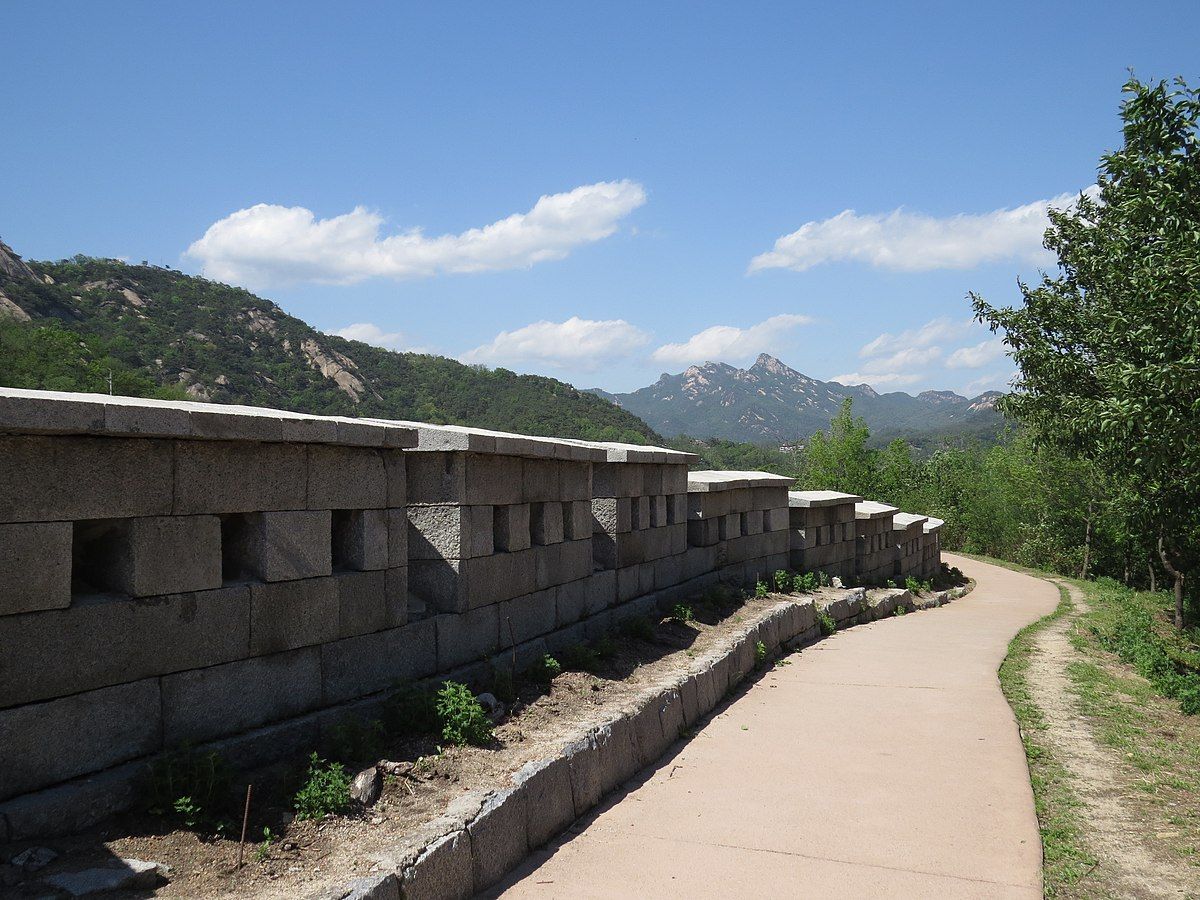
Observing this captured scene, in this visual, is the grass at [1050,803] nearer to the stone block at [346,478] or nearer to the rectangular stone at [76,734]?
the stone block at [346,478]

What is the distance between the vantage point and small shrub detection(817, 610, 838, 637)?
1209 centimetres

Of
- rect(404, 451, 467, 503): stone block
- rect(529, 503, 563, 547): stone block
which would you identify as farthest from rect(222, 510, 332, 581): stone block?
rect(529, 503, 563, 547): stone block

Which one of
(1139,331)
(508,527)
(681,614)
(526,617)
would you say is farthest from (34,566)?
(1139,331)

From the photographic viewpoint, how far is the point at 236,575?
4.82 meters

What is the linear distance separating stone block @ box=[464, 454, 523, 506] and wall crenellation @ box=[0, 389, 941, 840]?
0.06 ft

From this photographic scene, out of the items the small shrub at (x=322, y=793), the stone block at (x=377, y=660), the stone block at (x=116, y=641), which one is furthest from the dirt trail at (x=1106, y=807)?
the stone block at (x=116, y=641)

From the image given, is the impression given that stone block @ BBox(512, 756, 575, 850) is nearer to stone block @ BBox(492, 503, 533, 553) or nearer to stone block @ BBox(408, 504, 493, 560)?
stone block @ BBox(408, 504, 493, 560)

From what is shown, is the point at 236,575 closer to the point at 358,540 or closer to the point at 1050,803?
the point at 358,540

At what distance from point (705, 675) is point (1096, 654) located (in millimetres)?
7565

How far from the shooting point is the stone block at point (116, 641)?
144 inches

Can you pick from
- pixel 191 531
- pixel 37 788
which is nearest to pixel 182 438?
pixel 191 531

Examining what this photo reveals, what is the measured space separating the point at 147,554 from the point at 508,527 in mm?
3022

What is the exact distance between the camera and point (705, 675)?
24.7 ft

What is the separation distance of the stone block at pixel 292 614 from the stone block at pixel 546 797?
1343 millimetres
